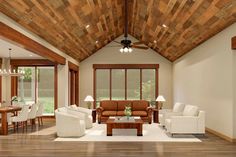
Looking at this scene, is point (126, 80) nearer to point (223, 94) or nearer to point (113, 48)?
point (113, 48)

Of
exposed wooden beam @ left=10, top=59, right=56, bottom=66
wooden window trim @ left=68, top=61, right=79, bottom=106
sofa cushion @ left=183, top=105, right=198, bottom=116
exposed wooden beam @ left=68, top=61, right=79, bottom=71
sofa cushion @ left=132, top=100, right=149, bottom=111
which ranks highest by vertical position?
exposed wooden beam @ left=10, top=59, right=56, bottom=66

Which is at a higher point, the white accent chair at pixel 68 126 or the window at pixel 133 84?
the window at pixel 133 84

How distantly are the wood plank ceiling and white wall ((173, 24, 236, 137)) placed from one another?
0.31 m

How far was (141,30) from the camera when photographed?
1219 cm

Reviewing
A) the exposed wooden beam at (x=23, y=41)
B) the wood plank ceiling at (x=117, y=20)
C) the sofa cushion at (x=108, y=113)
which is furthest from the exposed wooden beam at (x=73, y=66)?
the exposed wooden beam at (x=23, y=41)

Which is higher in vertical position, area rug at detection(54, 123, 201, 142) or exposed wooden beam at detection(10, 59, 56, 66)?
exposed wooden beam at detection(10, 59, 56, 66)

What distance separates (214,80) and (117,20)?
443 cm

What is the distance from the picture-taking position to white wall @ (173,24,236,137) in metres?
7.44

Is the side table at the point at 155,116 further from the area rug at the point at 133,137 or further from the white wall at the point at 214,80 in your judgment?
the area rug at the point at 133,137

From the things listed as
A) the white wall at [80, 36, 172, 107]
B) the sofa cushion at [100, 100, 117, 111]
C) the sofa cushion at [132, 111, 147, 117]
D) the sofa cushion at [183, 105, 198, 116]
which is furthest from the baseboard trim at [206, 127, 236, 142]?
the white wall at [80, 36, 172, 107]

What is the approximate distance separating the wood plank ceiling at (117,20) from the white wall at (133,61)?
65.6 inches

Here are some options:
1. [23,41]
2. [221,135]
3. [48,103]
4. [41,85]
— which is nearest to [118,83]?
[48,103]

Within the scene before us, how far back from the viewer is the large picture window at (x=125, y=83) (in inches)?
589

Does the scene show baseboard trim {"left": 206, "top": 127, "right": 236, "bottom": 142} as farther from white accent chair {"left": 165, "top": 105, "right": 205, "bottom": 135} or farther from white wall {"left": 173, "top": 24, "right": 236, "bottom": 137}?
white accent chair {"left": 165, "top": 105, "right": 205, "bottom": 135}
